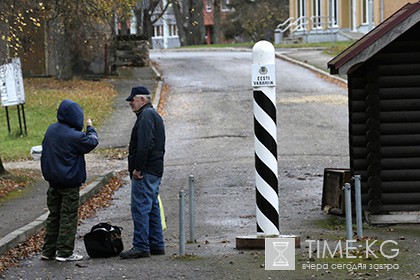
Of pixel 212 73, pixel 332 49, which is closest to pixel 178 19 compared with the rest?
pixel 332 49

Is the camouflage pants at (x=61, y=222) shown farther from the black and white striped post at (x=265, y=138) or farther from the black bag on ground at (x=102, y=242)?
the black and white striped post at (x=265, y=138)

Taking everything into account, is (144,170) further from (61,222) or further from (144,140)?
(61,222)

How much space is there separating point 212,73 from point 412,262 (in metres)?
31.3

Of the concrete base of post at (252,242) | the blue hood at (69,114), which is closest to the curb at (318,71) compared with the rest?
the concrete base of post at (252,242)

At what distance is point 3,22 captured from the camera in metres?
18.2

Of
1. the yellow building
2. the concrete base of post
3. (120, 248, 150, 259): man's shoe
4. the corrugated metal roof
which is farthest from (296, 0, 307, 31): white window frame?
(120, 248, 150, 259): man's shoe

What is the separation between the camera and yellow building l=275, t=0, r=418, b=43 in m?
52.5

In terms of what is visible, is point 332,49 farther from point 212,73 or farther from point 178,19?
point 178,19

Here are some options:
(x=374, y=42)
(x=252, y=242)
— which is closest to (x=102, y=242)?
(x=252, y=242)

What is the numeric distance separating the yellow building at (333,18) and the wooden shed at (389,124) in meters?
35.8

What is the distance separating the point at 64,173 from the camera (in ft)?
40.5

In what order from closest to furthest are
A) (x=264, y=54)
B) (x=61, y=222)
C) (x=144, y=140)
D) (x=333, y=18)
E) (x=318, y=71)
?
(x=144, y=140)
(x=61, y=222)
(x=264, y=54)
(x=318, y=71)
(x=333, y=18)

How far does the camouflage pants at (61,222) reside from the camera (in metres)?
12.4

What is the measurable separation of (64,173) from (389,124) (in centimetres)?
551
